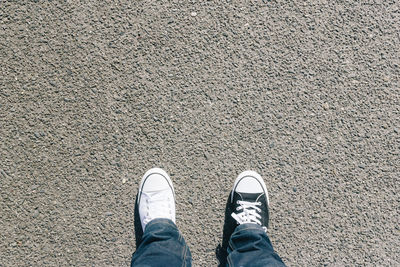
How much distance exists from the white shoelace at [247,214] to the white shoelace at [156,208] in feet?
1.33

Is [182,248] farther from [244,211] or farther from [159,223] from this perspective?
[244,211]

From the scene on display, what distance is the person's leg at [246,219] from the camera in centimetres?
175

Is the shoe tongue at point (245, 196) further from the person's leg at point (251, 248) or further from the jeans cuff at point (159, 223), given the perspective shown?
the jeans cuff at point (159, 223)

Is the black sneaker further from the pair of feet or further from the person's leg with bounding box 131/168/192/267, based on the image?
the person's leg with bounding box 131/168/192/267

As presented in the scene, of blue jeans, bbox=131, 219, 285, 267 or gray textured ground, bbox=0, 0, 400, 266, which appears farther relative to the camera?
gray textured ground, bbox=0, 0, 400, 266

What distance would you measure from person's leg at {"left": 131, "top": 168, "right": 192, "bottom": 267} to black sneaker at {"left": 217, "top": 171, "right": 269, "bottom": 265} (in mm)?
291

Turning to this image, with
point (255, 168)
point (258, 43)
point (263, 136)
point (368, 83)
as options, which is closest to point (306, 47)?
point (258, 43)

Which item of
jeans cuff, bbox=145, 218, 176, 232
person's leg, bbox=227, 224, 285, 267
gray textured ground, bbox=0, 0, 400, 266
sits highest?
gray textured ground, bbox=0, 0, 400, 266

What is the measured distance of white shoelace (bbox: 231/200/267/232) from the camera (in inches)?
74.5

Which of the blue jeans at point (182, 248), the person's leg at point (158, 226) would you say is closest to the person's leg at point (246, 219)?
the blue jeans at point (182, 248)

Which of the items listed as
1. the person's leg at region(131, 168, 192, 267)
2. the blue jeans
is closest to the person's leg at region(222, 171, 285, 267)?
the blue jeans

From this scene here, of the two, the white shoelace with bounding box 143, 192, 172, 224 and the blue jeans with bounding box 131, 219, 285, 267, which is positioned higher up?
the white shoelace with bounding box 143, 192, 172, 224

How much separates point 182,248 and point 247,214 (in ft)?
1.48

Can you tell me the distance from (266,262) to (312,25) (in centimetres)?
142
